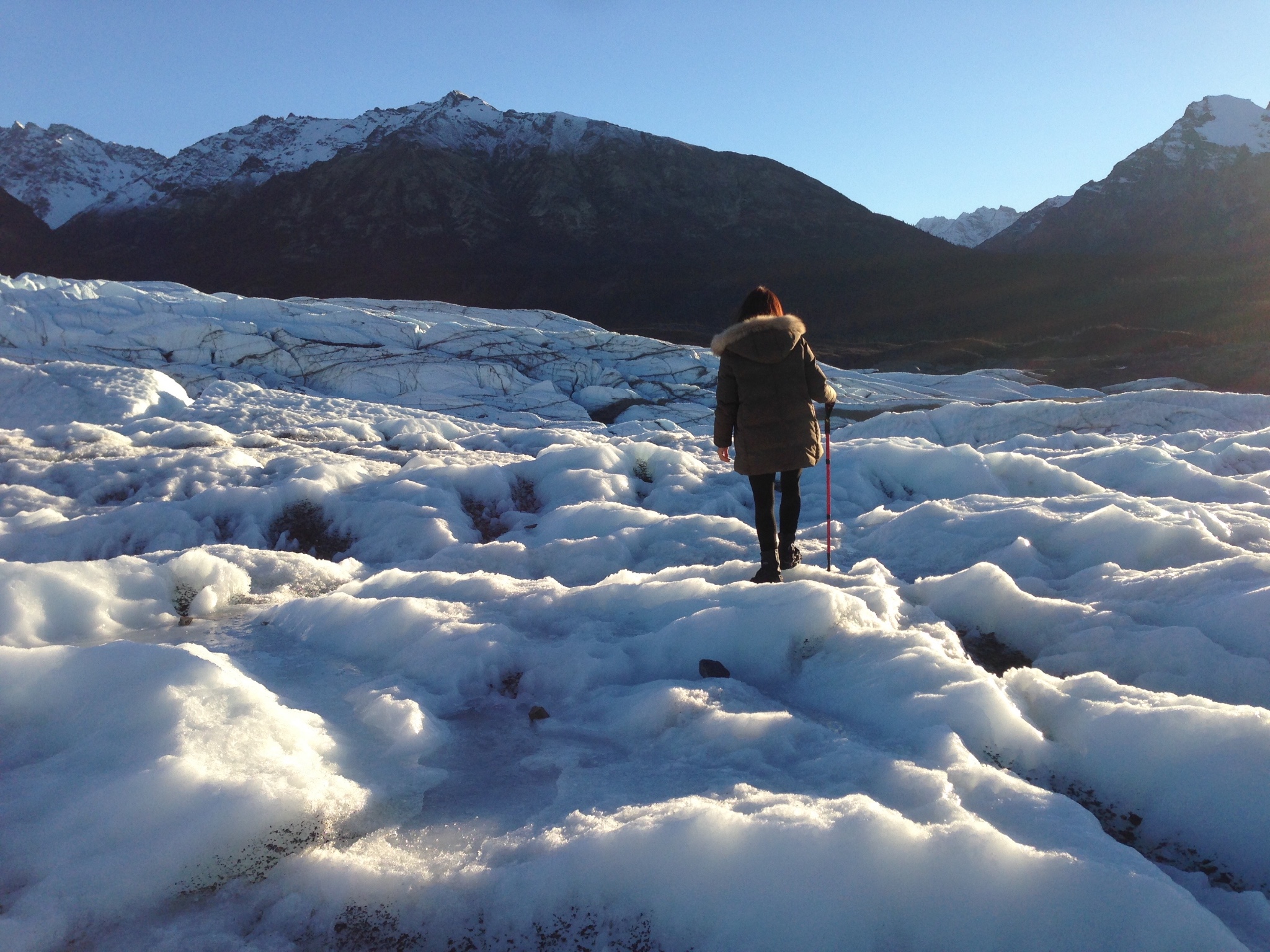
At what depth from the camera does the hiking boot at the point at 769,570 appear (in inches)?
155

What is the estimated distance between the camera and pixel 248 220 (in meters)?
95.3

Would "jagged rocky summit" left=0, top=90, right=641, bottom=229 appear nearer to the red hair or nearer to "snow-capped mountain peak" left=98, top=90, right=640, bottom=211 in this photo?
"snow-capped mountain peak" left=98, top=90, right=640, bottom=211

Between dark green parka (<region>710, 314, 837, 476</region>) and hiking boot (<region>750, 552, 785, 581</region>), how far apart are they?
1.68 feet

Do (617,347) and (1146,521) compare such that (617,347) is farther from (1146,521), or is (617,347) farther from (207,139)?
(207,139)

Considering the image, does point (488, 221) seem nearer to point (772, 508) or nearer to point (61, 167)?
point (61, 167)

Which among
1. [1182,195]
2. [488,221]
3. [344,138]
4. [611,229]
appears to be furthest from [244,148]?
[1182,195]

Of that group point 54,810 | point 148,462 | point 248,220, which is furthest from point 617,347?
point 248,220

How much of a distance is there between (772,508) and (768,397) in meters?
0.67

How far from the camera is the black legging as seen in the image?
4.02m

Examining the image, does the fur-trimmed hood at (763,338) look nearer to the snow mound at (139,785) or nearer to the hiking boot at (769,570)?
the hiking boot at (769,570)

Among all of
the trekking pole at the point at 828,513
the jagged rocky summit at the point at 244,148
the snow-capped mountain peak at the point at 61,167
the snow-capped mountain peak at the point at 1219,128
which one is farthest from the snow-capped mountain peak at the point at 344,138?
the trekking pole at the point at 828,513

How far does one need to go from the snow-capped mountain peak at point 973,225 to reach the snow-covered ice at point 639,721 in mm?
191607

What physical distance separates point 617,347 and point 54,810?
2145 cm

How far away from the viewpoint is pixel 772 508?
3.96 meters
